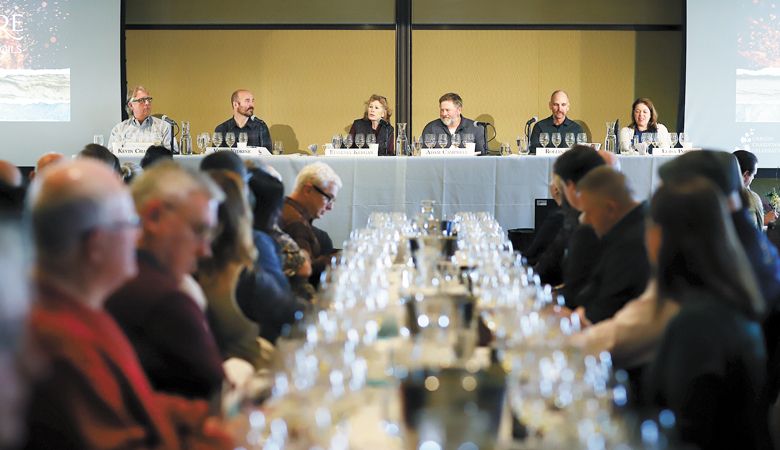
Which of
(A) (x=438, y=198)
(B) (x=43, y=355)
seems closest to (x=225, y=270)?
(B) (x=43, y=355)

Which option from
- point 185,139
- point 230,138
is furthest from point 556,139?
point 185,139

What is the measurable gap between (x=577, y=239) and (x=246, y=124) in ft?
18.9

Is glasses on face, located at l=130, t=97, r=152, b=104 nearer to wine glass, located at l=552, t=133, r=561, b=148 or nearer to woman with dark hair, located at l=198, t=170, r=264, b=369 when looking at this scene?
wine glass, located at l=552, t=133, r=561, b=148

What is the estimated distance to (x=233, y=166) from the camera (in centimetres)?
414

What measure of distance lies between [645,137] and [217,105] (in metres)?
5.42

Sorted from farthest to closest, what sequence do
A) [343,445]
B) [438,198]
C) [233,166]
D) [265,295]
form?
[438,198] → [233,166] → [265,295] → [343,445]

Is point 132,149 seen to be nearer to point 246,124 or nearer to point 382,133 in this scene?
point 246,124

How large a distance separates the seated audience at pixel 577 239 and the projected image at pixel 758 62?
20.1 feet

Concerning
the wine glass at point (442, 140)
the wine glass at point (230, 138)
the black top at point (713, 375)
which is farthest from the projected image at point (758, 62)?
the black top at point (713, 375)

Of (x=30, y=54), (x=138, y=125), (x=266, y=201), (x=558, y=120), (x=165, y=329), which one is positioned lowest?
(x=165, y=329)

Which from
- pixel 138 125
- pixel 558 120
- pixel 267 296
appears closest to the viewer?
pixel 267 296

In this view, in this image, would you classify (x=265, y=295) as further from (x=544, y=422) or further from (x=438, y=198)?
(x=438, y=198)

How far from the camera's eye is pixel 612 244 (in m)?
3.85

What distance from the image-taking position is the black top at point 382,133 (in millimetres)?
9391
